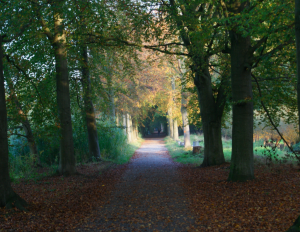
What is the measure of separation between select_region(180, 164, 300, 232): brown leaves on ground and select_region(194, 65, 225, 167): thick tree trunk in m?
3.08

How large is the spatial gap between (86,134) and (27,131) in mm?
3888

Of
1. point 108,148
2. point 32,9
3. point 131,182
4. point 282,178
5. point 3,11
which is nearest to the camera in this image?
point 3,11

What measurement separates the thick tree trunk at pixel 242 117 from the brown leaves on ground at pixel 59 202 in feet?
14.1

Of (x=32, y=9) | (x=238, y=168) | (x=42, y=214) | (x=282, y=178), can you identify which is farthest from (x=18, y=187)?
→ (x=282, y=178)

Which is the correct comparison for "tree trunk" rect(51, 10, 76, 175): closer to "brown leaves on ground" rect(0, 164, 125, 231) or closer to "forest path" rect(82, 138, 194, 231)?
"brown leaves on ground" rect(0, 164, 125, 231)

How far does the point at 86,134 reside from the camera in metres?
16.5

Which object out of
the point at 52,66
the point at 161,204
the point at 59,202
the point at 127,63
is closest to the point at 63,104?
the point at 52,66

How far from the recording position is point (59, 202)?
286 inches

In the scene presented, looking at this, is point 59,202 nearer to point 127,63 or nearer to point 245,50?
point 245,50

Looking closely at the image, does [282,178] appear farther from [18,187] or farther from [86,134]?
[86,134]

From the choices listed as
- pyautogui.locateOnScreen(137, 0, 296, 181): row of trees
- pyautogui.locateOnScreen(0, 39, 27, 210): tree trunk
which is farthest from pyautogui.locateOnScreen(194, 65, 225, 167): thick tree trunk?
pyautogui.locateOnScreen(0, 39, 27, 210): tree trunk

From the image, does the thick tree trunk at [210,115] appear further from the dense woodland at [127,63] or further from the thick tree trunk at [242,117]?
the thick tree trunk at [242,117]

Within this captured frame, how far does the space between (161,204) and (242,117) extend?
3940 millimetres

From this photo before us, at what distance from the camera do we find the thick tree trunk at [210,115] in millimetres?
12734
